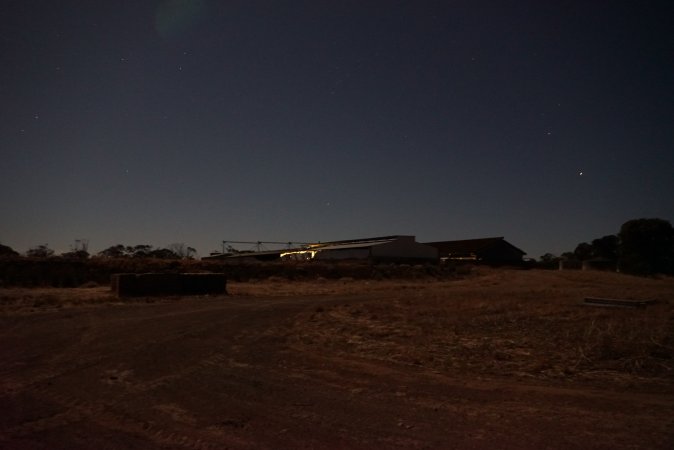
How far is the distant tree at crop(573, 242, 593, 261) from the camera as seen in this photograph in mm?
84750

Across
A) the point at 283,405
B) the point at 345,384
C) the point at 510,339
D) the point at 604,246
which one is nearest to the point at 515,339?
the point at 510,339

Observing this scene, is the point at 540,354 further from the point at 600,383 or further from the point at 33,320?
the point at 33,320

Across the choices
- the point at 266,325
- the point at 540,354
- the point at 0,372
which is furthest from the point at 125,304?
the point at 540,354

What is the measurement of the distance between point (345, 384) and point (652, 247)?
170 ft

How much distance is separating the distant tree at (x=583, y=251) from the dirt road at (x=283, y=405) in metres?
86.2

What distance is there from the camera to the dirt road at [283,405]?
192 inches

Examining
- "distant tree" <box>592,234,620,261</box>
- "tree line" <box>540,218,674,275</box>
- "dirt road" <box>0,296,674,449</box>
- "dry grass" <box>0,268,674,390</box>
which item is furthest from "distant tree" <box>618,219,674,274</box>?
"dirt road" <box>0,296,674,449</box>

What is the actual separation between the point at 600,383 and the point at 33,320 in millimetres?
15771

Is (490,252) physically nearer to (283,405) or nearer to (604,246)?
(604,246)

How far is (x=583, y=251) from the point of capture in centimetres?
8744

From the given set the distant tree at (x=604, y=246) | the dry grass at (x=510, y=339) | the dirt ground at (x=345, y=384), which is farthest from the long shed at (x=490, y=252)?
the dirt ground at (x=345, y=384)

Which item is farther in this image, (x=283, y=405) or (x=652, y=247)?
(x=652, y=247)

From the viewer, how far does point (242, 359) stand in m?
9.34

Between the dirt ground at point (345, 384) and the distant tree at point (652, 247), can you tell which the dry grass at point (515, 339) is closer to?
the dirt ground at point (345, 384)
